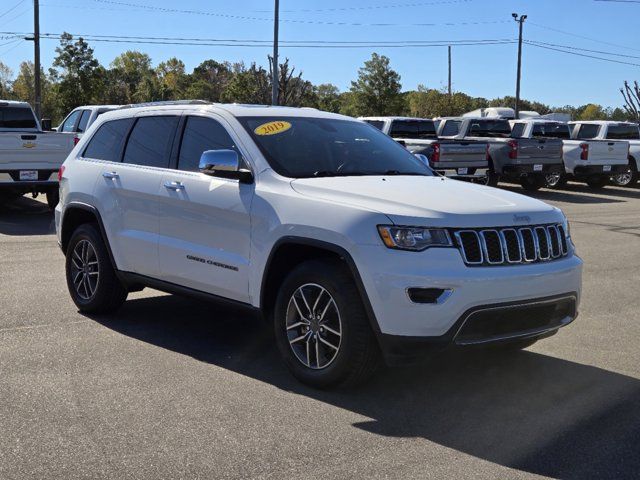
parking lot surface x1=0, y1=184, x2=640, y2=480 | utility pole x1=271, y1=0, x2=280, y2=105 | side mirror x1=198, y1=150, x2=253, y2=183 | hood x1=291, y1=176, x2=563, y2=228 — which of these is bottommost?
parking lot surface x1=0, y1=184, x2=640, y2=480

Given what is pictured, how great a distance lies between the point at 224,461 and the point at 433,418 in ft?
4.26

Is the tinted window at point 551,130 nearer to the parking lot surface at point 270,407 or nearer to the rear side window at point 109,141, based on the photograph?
the parking lot surface at point 270,407

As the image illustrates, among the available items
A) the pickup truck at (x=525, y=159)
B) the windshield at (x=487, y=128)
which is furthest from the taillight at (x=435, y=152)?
the windshield at (x=487, y=128)

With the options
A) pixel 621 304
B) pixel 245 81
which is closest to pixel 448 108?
pixel 245 81

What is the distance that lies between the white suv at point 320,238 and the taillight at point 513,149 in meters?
14.7

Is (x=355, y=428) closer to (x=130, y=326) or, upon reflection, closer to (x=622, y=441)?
(x=622, y=441)

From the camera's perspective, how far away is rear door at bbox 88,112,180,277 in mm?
6266

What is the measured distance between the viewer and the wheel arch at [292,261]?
15.4 feet

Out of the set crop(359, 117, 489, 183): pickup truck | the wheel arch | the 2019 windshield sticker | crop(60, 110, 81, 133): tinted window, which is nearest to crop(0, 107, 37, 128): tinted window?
crop(60, 110, 81, 133): tinted window

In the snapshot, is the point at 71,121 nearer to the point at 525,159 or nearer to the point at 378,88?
the point at 525,159

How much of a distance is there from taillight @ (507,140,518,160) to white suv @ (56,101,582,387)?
14726mm

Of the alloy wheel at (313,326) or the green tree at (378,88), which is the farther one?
the green tree at (378,88)

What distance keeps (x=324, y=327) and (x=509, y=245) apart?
122cm

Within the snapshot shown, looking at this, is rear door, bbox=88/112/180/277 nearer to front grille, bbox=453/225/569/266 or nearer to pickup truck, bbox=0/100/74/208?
front grille, bbox=453/225/569/266
